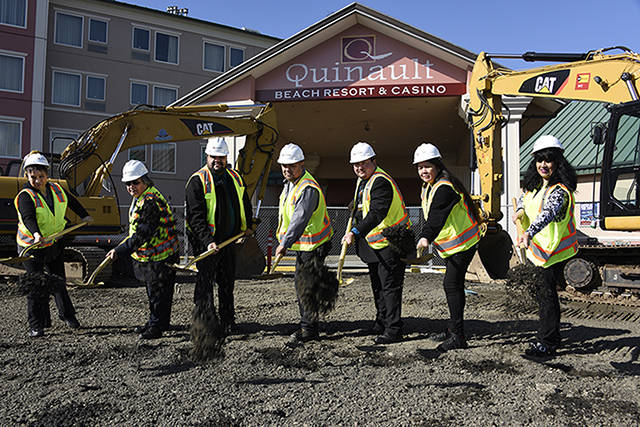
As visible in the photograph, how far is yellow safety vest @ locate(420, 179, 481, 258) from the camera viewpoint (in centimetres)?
514

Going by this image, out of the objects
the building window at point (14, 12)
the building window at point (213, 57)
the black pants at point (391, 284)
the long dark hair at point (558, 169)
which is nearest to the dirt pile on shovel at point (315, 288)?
the black pants at point (391, 284)

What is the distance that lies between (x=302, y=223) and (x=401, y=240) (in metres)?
1.01

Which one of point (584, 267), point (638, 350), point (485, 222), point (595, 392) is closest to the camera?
point (595, 392)

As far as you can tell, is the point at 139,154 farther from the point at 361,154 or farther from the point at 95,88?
the point at 361,154

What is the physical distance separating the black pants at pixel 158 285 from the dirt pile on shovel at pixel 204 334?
3.66ft

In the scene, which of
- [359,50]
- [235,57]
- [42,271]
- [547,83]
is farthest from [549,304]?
[235,57]

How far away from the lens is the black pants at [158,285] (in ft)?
18.5

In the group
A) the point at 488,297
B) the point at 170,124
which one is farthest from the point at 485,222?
the point at 170,124

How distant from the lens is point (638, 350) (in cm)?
519

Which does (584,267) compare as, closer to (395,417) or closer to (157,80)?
(395,417)

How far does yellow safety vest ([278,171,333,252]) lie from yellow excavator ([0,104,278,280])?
529 cm

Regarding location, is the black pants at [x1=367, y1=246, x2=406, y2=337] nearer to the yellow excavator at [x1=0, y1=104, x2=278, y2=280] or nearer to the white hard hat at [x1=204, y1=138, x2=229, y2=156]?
the white hard hat at [x1=204, y1=138, x2=229, y2=156]

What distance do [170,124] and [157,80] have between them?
18.2m

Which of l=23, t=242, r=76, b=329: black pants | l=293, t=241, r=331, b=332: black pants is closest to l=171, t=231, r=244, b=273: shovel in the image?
l=293, t=241, r=331, b=332: black pants
